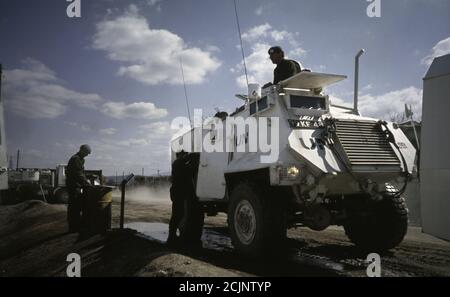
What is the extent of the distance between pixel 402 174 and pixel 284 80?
2164mm

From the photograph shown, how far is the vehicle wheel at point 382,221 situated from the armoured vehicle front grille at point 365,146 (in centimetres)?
56

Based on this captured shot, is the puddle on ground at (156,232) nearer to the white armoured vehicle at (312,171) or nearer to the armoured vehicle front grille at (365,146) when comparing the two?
the white armoured vehicle at (312,171)

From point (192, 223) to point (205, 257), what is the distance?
1.63 metres

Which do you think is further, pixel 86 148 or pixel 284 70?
pixel 86 148

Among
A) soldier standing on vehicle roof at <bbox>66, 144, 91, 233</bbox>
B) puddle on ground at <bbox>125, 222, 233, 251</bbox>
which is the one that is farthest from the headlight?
soldier standing on vehicle roof at <bbox>66, 144, 91, 233</bbox>

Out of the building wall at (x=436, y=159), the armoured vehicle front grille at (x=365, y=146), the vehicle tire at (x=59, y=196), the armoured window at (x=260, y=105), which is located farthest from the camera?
the vehicle tire at (x=59, y=196)

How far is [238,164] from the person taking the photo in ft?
18.6

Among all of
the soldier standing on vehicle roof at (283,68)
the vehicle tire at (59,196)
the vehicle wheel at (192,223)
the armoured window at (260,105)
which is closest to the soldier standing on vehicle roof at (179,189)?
the vehicle wheel at (192,223)

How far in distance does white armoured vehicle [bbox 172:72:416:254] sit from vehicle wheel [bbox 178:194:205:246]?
3.73 feet

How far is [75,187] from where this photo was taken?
27.0 ft

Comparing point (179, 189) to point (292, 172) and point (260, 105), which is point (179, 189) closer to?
point (260, 105)

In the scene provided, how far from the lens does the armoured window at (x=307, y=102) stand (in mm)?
5520

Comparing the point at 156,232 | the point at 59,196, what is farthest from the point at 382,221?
the point at 59,196

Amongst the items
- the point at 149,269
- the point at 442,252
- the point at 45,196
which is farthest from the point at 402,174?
the point at 45,196
